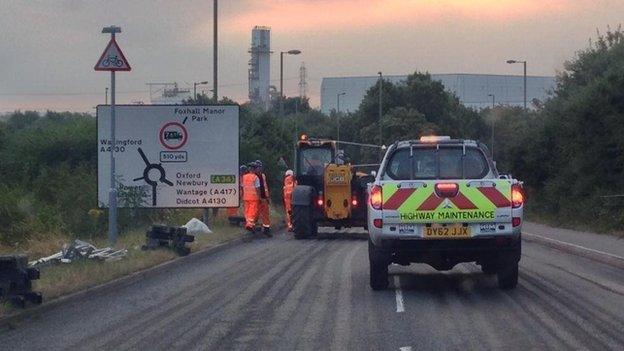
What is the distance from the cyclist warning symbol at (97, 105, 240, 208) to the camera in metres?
29.0

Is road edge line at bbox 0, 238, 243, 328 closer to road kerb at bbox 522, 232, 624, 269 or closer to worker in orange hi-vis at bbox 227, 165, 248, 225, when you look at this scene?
worker in orange hi-vis at bbox 227, 165, 248, 225

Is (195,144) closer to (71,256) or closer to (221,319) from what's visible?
(71,256)

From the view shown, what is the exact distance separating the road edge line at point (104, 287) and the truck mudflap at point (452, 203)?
4403 millimetres

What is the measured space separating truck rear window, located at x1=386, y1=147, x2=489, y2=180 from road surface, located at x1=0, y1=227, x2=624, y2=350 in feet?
5.56

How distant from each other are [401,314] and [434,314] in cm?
40

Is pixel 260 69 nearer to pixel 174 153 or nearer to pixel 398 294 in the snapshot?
pixel 174 153

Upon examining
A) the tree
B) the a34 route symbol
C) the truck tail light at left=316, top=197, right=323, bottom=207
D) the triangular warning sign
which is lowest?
the truck tail light at left=316, top=197, right=323, bottom=207

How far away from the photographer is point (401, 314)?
13758mm

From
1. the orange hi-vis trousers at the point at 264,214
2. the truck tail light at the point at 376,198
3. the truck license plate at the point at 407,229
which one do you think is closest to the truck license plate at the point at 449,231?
the truck license plate at the point at 407,229

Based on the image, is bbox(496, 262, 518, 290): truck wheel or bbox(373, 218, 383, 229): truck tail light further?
bbox(496, 262, 518, 290): truck wheel

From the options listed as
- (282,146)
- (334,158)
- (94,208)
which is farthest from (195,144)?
(282,146)

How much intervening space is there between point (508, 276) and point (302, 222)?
13981 mm

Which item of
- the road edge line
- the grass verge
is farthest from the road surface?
the grass verge

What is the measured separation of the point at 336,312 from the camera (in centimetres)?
1390
